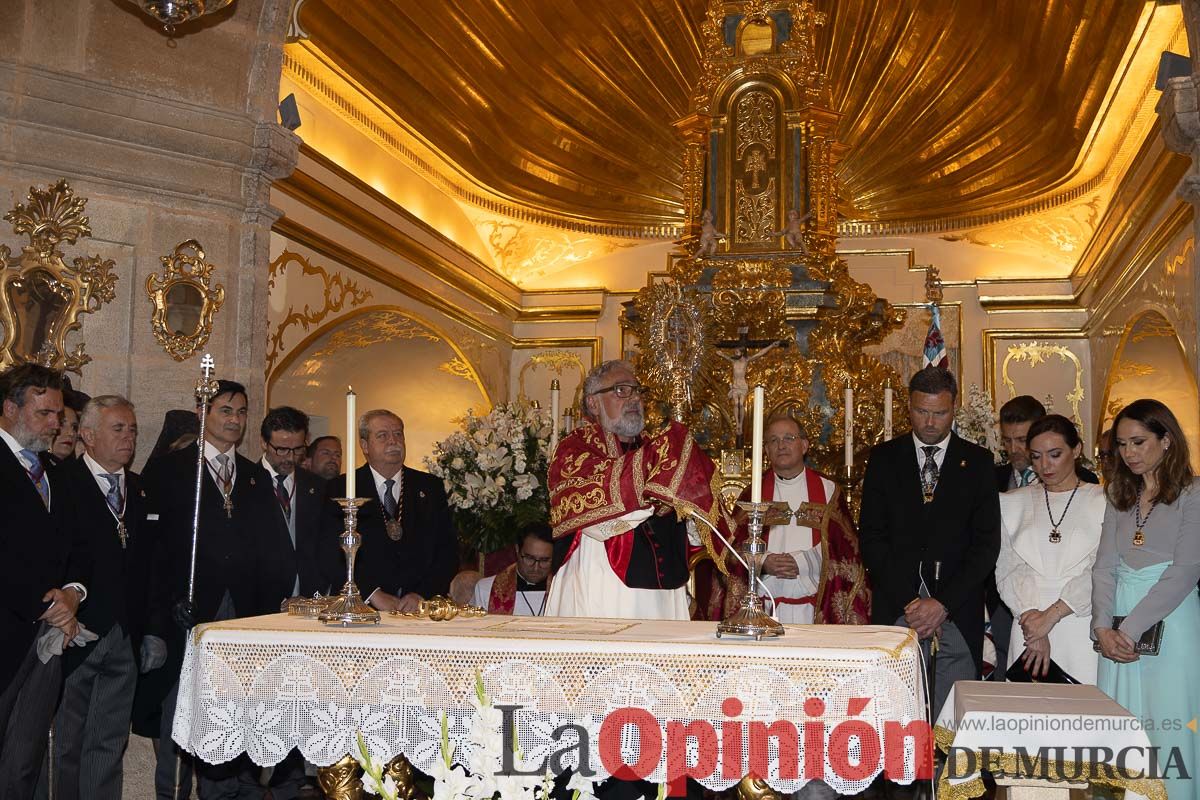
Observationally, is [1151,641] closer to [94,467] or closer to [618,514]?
[618,514]

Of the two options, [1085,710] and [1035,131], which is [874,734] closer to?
[1085,710]

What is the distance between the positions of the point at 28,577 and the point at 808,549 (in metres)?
2.96

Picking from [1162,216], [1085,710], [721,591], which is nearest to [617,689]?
[1085,710]

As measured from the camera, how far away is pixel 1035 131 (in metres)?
11.2

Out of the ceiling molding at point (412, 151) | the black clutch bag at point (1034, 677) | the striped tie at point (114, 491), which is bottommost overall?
the black clutch bag at point (1034, 677)

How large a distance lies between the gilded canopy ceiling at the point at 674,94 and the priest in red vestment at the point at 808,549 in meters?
5.35

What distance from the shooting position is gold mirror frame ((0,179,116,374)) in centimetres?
525

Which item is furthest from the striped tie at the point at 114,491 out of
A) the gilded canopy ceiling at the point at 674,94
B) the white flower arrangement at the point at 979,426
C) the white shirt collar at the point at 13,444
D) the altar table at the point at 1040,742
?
the gilded canopy ceiling at the point at 674,94

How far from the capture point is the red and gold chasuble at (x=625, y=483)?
153 inches

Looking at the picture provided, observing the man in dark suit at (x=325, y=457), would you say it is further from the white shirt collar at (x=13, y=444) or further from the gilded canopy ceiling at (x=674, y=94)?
the gilded canopy ceiling at (x=674, y=94)

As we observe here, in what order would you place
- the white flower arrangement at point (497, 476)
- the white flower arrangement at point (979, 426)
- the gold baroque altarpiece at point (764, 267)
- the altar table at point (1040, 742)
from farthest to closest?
the gold baroque altarpiece at point (764, 267) < the white flower arrangement at point (979, 426) < the white flower arrangement at point (497, 476) < the altar table at point (1040, 742)

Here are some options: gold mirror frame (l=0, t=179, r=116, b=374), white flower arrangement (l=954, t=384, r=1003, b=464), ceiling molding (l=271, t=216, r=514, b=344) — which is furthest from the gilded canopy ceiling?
gold mirror frame (l=0, t=179, r=116, b=374)

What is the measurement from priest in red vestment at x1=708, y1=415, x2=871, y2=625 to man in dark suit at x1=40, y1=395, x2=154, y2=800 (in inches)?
91.2

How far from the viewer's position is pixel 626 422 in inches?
171
